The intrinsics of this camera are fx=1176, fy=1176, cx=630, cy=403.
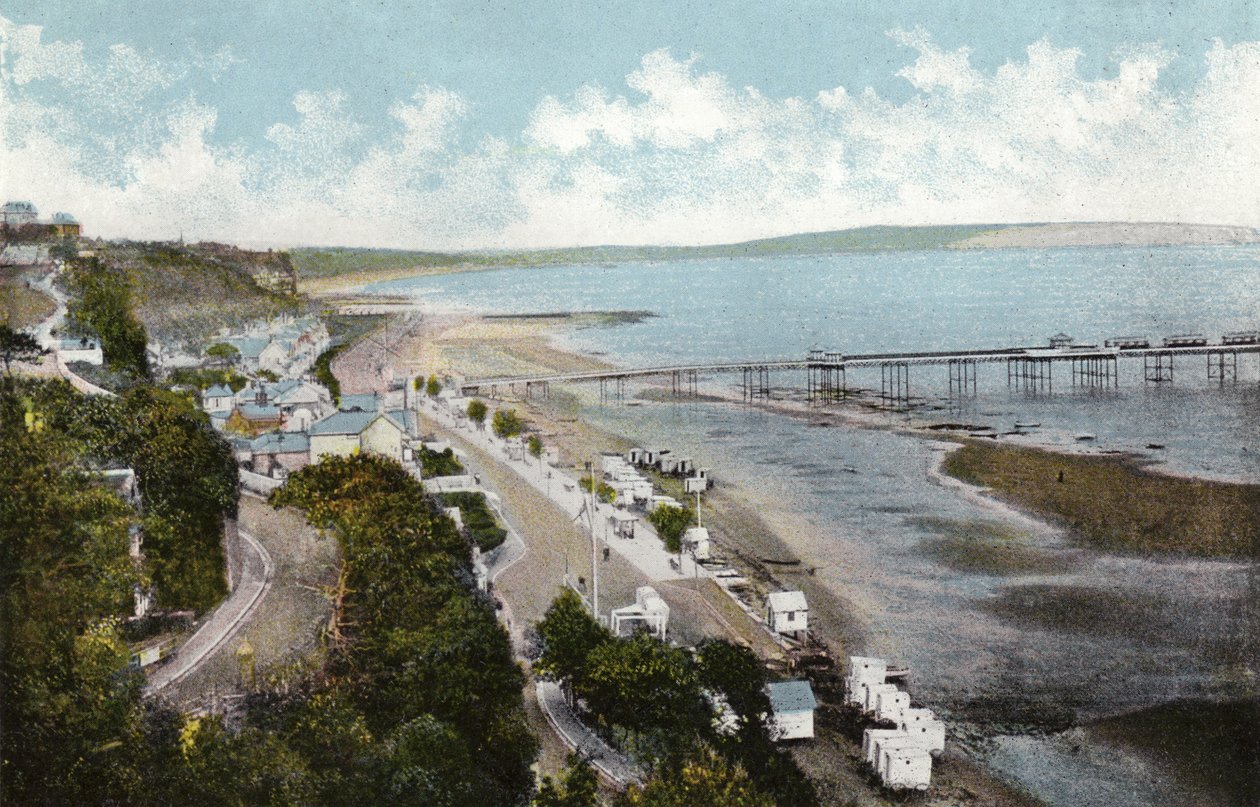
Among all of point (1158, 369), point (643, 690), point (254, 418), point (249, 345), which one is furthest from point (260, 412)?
point (1158, 369)

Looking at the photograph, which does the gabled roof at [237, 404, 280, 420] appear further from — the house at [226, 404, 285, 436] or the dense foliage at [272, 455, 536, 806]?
the dense foliage at [272, 455, 536, 806]

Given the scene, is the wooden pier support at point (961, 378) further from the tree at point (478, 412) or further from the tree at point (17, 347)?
the tree at point (17, 347)

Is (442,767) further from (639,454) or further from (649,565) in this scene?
(639,454)

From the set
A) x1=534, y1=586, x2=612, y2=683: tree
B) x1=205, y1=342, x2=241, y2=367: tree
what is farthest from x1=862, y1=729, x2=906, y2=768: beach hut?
x1=205, y1=342, x2=241, y2=367: tree

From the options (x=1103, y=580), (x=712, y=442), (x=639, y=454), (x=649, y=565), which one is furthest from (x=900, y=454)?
(x=649, y=565)

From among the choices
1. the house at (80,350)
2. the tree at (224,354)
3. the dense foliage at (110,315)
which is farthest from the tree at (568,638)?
the house at (80,350)
